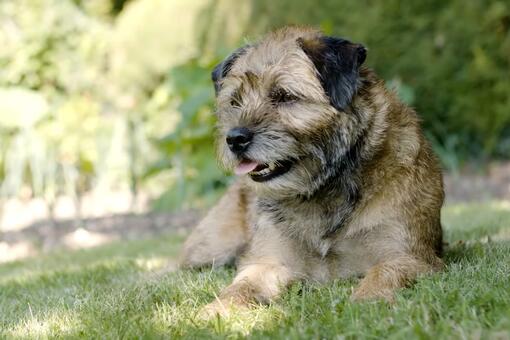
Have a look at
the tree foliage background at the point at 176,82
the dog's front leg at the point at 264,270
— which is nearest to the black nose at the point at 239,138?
the dog's front leg at the point at 264,270

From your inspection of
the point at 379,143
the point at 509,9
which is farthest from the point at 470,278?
the point at 509,9

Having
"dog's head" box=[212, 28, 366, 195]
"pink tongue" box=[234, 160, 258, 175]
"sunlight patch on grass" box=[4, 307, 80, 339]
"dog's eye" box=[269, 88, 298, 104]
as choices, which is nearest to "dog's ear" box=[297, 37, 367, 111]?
"dog's head" box=[212, 28, 366, 195]

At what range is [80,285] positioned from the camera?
512 cm

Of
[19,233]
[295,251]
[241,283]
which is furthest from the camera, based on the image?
[19,233]

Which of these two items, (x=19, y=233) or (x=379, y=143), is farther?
(x=19, y=233)

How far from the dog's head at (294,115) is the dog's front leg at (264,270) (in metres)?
0.35

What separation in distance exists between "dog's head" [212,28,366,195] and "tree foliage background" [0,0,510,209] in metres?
6.44

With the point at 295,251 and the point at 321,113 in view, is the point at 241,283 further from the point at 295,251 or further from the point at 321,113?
the point at 321,113

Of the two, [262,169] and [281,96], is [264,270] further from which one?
[281,96]

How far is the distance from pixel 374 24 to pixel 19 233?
6088mm

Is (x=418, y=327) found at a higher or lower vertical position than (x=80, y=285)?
higher

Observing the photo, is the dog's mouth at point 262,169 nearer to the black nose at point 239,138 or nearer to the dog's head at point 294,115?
the dog's head at point 294,115

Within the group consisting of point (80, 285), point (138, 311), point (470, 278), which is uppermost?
point (470, 278)

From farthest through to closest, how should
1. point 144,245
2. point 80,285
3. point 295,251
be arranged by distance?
point 144,245
point 80,285
point 295,251
